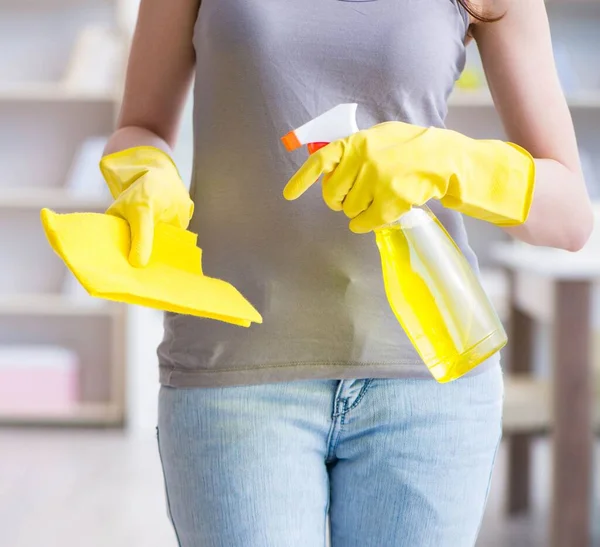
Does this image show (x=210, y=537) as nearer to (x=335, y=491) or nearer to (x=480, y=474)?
(x=335, y=491)

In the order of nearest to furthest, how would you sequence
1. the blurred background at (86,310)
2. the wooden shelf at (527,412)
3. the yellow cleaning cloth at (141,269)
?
1. the yellow cleaning cloth at (141,269)
2. the wooden shelf at (527,412)
3. the blurred background at (86,310)

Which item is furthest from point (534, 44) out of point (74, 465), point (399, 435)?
point (74, 465)

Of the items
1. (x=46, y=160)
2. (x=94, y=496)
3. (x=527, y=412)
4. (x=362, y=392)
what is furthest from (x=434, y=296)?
(x=46, y=160)

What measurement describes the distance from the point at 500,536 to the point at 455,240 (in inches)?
72.4

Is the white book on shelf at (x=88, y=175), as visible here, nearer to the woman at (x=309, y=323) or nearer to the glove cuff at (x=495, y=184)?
the woman at (x=309, y=323)

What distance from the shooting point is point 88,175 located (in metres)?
3.79

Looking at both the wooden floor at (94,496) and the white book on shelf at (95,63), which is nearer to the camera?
the wooden floor at (94,496)

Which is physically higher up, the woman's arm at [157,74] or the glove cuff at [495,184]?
the woman's arm at [157,74]

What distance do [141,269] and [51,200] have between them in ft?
10.5

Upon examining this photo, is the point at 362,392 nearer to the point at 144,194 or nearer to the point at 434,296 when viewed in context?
the point at 434,296

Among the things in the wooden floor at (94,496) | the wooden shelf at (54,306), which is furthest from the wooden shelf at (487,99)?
the wooden shelf at (54,306)

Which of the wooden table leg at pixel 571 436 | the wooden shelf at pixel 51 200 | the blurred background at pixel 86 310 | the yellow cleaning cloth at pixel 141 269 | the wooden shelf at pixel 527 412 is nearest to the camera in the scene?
the yellow cleaning cloth at pixel 141 269

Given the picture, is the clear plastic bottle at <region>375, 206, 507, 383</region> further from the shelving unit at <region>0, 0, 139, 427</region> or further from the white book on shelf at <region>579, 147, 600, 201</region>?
the shelving unit at <region>0, 0, 139, 427</region>

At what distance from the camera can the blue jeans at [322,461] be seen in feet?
2.69
